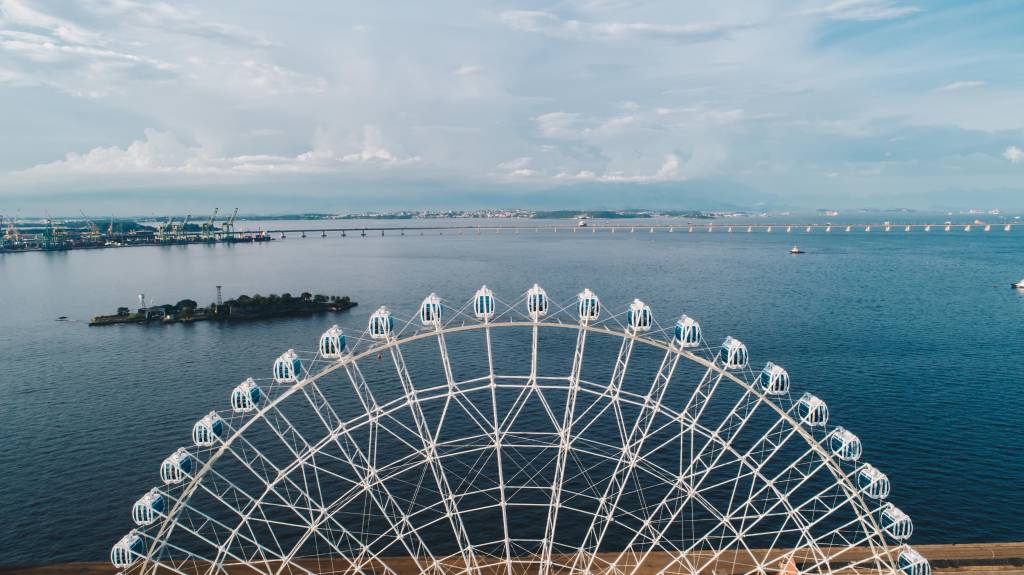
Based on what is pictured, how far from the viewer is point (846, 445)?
37625 millimetres

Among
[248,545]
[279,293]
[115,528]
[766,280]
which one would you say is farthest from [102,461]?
[766,280]

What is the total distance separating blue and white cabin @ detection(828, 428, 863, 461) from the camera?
3753 cm

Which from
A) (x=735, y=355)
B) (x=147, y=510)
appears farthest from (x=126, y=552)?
(x=735, y=355)

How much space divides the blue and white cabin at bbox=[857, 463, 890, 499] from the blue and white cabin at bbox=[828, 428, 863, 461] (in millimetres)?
973

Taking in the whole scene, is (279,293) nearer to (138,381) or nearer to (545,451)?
(138,381)

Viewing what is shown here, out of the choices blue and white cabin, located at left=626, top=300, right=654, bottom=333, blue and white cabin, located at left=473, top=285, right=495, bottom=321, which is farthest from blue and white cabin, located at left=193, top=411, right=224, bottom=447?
blue and white cabin, located at left=626, top=300, right=654, bottom=333

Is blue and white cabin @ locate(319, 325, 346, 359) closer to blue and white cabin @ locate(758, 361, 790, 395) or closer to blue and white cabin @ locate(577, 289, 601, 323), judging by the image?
blue and white cabin @ locate(577, 289, 601, 323)

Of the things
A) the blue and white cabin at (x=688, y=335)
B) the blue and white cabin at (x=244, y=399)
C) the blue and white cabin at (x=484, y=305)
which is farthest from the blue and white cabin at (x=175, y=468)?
the blue and white cabin at (x=688, y=335)

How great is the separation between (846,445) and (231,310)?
470ft

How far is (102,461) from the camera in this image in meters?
64.1

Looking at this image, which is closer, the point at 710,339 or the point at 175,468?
the point at 175,468

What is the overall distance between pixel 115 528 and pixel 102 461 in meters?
15.6

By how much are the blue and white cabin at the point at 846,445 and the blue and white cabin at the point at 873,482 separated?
38.3 inches

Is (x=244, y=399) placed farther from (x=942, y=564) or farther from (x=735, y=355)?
(x=942, y=564)
